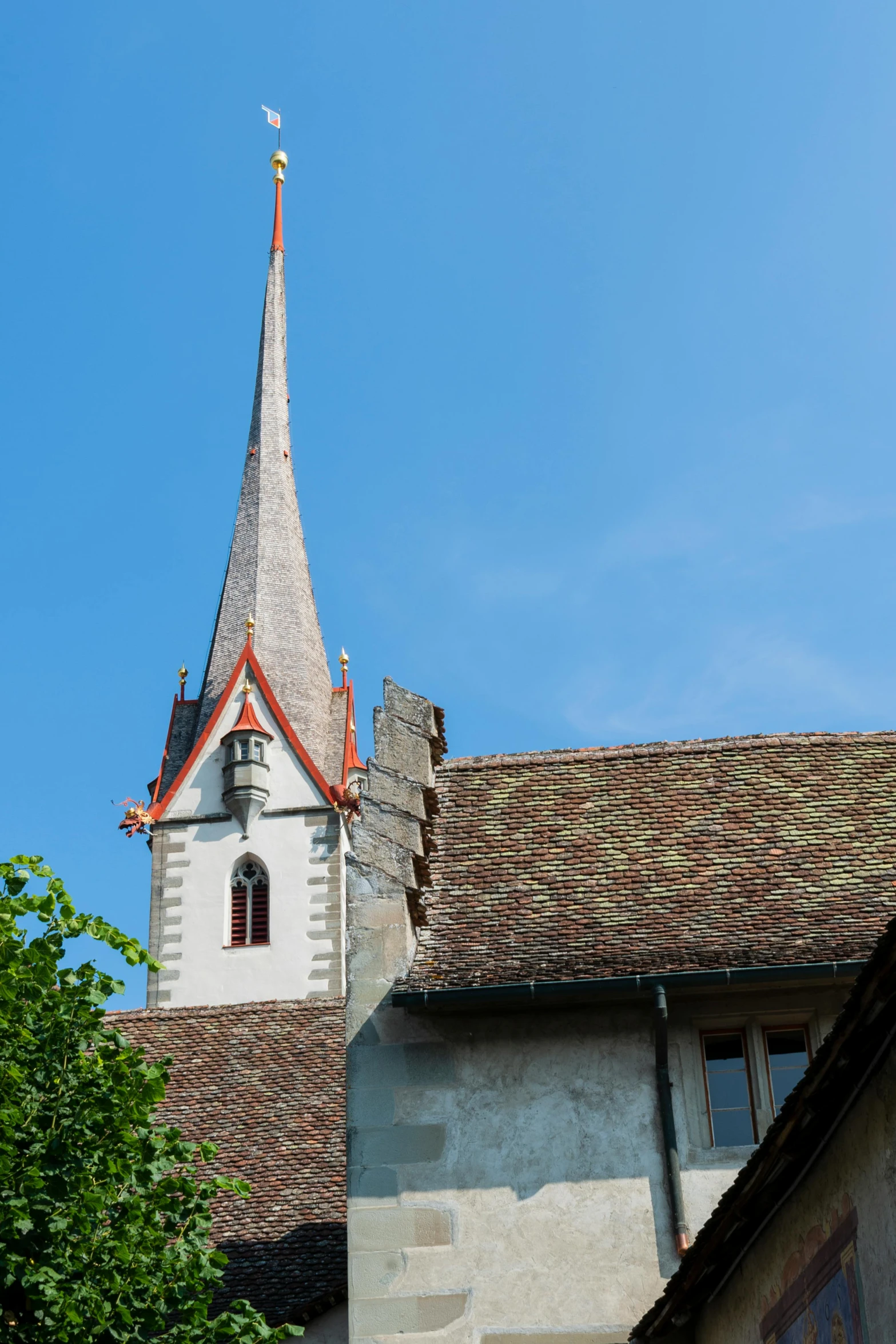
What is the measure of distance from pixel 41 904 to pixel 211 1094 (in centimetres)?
639

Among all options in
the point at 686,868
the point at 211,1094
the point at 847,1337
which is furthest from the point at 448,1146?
the point at 211,1094

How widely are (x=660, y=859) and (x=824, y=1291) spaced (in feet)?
19.9

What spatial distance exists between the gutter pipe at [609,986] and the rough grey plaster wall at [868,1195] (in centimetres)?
354

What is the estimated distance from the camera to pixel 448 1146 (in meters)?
13.1

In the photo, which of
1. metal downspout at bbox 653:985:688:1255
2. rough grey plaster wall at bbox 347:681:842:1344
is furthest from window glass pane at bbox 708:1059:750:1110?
metal downspout at bbox 653:985:688:1255

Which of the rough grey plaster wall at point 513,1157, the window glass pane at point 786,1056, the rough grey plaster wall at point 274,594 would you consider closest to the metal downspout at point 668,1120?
the rough grey plaster wall at point 513,1157

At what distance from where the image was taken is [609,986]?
42.5ft

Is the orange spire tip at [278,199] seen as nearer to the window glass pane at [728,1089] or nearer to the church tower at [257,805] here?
the church tower at [257,805]

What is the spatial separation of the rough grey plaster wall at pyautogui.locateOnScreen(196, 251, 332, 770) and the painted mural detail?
36.7 m

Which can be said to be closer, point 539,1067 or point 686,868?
point 539,1067

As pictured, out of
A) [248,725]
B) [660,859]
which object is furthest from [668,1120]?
[248,725]

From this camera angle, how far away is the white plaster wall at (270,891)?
133 feet

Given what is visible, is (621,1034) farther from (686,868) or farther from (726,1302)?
(726,1302)

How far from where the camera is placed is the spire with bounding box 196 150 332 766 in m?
48.6
